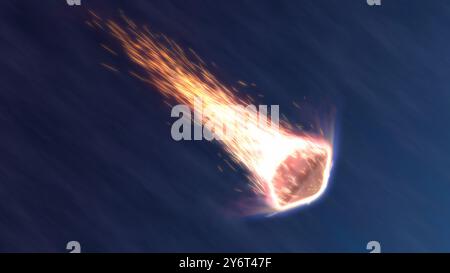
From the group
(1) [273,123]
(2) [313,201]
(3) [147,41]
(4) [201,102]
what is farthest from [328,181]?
(3) [147,41]
